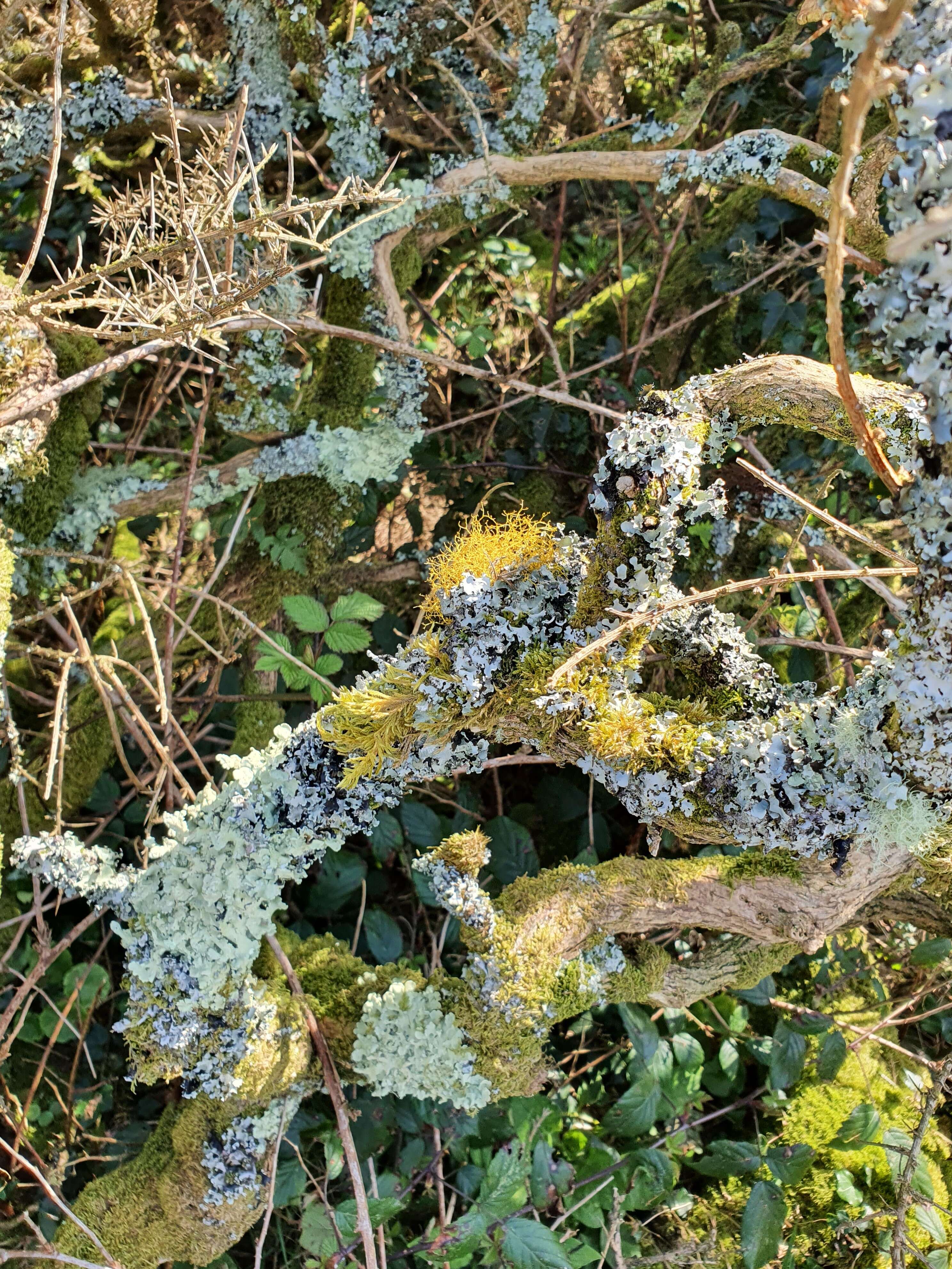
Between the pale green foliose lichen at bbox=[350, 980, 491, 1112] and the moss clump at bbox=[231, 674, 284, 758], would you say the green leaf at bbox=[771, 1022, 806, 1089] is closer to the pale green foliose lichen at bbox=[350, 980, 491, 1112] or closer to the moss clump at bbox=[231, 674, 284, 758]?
the pale green foliose lichen at bbox=[350, 980, 491, 1112]

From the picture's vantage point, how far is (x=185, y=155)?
7.23 ft

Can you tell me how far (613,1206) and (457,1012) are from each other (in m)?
0.61

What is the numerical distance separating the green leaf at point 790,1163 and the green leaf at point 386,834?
3.28 ft

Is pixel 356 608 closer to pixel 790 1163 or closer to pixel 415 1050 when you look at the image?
pixel 415 1050

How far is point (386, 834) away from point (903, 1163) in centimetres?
128

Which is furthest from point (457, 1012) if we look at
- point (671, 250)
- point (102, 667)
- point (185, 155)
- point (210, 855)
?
point (185, 155)

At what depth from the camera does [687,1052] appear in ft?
6.15

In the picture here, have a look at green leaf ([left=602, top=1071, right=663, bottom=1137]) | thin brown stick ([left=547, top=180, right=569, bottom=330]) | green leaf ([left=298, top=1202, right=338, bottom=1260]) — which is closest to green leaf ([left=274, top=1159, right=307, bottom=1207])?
green leaf ([left=298, top=1202, right=338, bottom=1260])

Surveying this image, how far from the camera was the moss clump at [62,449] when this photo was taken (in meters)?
1.86

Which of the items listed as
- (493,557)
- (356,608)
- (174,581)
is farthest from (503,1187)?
(174,581)

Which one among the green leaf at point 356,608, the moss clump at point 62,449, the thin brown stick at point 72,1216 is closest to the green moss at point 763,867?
the green leaf at point 356,608

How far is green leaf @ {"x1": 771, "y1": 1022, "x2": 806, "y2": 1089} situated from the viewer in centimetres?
184

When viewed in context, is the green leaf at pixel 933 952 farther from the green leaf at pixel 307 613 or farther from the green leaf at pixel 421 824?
the green leaf at pixel 307 613

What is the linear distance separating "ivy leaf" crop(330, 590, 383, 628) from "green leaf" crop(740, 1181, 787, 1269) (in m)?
1.35
